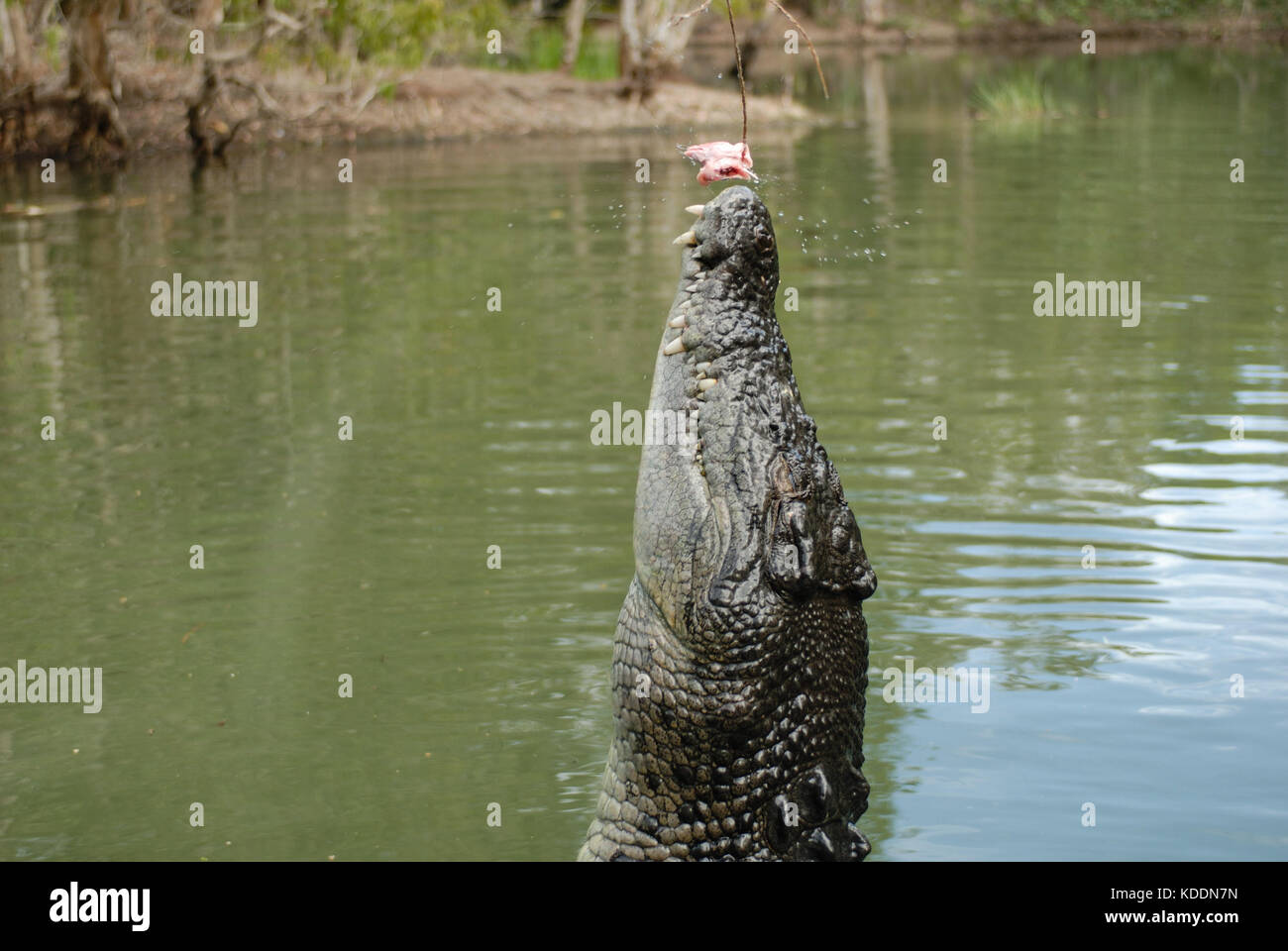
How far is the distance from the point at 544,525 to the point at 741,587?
4.85m

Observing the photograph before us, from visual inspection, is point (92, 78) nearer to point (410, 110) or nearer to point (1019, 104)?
point (410, 110)

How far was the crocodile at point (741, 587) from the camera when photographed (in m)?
3.21

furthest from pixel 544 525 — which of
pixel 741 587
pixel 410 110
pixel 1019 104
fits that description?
pixel 1019 104

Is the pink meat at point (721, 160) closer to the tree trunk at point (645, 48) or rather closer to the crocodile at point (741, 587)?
the crocodile at point (741, 587)

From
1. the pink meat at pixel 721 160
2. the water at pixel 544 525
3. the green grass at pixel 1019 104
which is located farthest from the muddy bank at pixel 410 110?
the pink meat at pixel 721 160

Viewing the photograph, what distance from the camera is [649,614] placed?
3359 millimetres

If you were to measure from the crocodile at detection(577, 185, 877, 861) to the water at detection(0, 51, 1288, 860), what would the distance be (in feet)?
2.14

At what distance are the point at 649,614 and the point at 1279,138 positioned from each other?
2186 cm

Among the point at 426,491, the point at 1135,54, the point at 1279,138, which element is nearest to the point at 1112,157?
the point at 1279,138

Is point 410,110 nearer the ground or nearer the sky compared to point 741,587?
nearer the sky

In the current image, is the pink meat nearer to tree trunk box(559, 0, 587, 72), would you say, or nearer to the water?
the water

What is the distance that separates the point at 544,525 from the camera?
7984 mm
